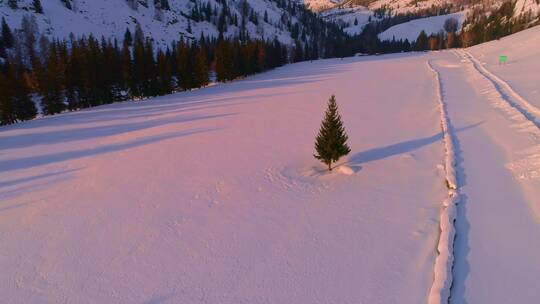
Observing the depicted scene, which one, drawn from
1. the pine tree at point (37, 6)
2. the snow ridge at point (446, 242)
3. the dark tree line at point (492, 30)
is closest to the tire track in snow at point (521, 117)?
the snow ridge at point (446, 242)

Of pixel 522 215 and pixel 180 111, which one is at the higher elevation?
pixel 180 111

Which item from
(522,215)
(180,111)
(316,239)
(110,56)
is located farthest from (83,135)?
(110,56)

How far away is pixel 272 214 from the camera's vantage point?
507 inches

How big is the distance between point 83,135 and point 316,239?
23.3 metres

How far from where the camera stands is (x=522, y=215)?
37.3ft

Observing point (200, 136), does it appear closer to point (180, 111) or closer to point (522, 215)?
point (180, 111)

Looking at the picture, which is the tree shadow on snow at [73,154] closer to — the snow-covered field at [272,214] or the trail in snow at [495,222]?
the snow-covered field at [272,214]

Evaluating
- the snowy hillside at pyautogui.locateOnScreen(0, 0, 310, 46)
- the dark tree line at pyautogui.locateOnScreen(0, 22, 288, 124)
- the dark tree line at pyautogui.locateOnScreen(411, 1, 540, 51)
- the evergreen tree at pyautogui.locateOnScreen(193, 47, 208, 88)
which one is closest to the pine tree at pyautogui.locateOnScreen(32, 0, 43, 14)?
the snowy hillside at pyautogui.locateOnScreen(0, 0, 310, 46)

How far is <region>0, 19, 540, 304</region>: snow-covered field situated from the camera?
915 centimetres

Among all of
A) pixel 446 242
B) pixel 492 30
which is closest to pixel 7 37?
pixel 446 242

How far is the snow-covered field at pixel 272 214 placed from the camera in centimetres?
915

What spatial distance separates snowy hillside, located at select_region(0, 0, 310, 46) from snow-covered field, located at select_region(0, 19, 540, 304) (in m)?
124

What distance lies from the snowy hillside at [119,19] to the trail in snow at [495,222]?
14047 cm

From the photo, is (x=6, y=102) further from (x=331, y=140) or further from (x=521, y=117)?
(x=521, y=117)
